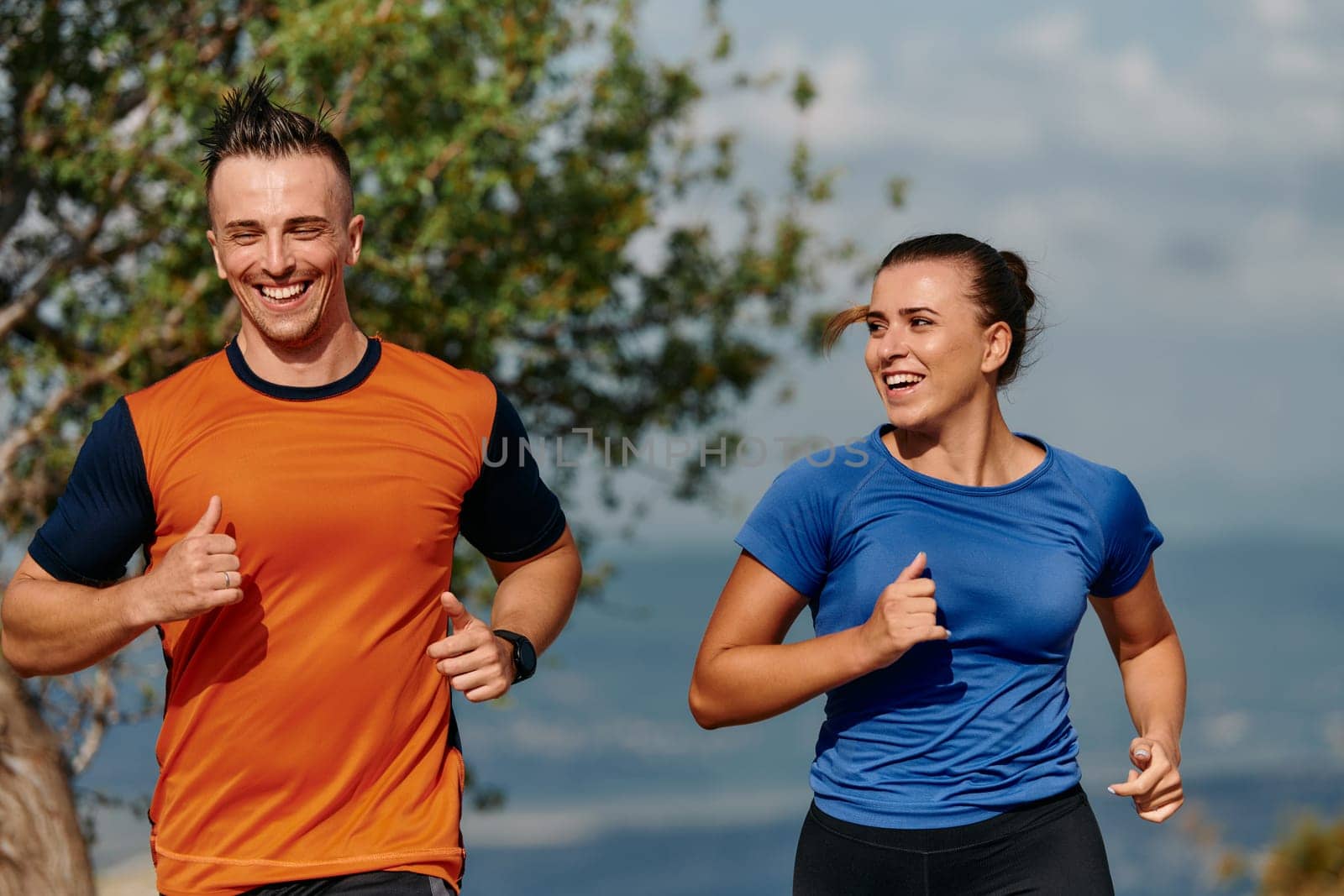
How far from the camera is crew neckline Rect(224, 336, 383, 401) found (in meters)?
2.90

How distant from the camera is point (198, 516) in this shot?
108 inches

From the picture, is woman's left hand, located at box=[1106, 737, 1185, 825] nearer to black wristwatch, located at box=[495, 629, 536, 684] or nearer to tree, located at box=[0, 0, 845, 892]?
black wristwatch, located at box=[495, 629, 536, 684]

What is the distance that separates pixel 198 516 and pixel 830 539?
3.89ft

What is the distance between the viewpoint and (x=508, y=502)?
3.11 m

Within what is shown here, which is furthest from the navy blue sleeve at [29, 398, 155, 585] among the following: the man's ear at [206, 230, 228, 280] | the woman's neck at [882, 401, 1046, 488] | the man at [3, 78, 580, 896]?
the woman's neck at [882, 401, 1046, 488]

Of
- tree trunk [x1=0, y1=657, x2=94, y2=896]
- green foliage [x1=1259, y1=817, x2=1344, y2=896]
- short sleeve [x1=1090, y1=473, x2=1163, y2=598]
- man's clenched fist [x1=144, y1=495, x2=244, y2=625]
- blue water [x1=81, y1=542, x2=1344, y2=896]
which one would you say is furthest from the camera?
blue water [x1=81, y1=542, x2=1344, y2=896]

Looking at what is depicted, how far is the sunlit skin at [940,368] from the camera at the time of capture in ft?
9.91

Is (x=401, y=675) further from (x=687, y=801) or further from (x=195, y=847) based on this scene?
(x=687, y=801)

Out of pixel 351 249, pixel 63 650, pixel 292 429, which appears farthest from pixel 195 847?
pixel 351 249

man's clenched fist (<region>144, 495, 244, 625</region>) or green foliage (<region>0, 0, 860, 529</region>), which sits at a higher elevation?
green foliage (<region>0, 0, 860, 529</region>)

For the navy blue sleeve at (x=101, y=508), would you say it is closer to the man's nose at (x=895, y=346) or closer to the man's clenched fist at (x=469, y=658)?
the man's clenched fist at (x=469, y=658)

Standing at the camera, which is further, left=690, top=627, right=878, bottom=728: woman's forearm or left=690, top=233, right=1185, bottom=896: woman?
left=690, top=233, right=1185, bottom=896: woman

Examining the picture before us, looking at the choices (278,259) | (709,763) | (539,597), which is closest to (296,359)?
(278,259)

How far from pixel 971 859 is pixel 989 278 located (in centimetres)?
115
